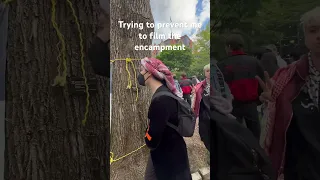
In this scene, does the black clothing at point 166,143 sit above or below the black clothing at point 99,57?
below

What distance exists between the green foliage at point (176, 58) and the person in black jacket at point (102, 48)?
0.38 m

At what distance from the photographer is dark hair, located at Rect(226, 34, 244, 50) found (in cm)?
214

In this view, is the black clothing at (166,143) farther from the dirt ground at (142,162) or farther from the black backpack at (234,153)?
the black backpack at (234,153)

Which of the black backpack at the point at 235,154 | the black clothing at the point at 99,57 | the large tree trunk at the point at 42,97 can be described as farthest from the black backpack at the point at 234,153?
the large tree trunk at the point at 42,97

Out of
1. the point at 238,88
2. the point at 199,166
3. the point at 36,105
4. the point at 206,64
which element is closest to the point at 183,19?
the point at 206,64

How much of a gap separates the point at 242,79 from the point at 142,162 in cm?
93

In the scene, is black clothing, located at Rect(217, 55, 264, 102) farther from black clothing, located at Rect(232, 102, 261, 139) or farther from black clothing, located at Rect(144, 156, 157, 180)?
black clothing, located at Rect(144, 156, 157, 180)

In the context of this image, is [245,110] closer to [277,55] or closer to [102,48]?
[277,55]

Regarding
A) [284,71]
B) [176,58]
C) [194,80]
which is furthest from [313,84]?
[176,58]

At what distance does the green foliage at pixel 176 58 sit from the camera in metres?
2.07

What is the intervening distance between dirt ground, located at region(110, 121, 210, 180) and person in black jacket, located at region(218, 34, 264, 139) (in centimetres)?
A: 36

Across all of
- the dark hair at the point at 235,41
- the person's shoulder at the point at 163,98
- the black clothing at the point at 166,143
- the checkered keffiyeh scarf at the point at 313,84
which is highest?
the dark hair at the point at 235,41

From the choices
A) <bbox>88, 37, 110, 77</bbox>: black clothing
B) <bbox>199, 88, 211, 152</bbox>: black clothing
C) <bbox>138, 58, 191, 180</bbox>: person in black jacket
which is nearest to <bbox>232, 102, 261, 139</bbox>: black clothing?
<bbox>199, 88, 211, 152</bbox>: black clothing

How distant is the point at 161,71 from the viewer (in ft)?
6.88
